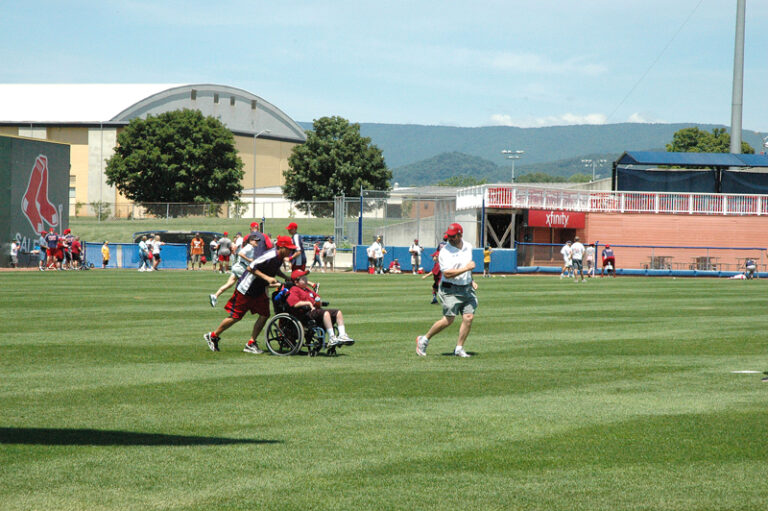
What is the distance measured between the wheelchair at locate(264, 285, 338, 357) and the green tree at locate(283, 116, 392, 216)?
73.0m

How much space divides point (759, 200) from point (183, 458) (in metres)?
50.2

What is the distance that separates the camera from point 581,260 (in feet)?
120

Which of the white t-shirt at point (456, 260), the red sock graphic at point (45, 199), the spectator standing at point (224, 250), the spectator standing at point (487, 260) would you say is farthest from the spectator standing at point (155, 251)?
the white t-shirt at point (456, 260)

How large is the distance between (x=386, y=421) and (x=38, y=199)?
1614 inches

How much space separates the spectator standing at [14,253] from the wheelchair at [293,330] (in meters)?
33.5

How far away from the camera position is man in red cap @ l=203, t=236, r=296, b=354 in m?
12.0

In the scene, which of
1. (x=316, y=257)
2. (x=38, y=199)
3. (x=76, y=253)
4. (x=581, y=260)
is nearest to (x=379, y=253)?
(x=316, y=257)

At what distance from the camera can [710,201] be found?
166ft

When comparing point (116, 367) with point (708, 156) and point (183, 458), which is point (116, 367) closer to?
point (183, 458)

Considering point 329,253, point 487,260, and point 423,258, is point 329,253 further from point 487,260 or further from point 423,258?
point 487,260

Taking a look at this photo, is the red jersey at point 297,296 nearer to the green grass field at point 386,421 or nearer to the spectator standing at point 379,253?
the green grass field at point 386,421

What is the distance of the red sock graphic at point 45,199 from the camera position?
44.5m

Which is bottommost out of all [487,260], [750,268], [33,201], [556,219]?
[750,268]

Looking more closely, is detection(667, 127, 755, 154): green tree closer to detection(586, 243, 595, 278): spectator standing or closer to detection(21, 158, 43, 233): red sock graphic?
detection(586, 243, 595, 278): spectator standing
